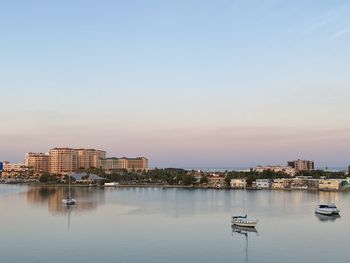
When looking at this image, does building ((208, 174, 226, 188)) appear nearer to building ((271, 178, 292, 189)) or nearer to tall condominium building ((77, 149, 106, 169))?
building ((271, 178, 292, 189))

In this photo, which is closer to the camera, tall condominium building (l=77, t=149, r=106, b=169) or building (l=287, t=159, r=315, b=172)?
tall condominium building (l=77, t=149, r=106, b=169)

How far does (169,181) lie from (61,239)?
1153 inches

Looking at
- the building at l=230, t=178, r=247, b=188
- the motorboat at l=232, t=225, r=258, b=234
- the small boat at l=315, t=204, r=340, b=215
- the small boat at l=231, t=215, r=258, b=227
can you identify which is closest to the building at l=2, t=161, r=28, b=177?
the building at l=230, t=178, r=247, b=188

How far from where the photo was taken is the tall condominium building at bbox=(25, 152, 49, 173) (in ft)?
179

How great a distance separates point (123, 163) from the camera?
2307 inches

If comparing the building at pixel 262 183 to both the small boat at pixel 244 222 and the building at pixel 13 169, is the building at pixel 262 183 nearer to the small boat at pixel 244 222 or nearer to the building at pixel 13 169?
the small boat at pixel 244 222

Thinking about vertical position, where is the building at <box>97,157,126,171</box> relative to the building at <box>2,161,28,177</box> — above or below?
above

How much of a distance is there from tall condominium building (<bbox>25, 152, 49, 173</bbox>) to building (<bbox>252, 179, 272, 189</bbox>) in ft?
90.5

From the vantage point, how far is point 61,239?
1041cm

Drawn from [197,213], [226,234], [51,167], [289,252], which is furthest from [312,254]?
[51,167]

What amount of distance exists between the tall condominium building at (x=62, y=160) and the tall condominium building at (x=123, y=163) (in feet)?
14.7

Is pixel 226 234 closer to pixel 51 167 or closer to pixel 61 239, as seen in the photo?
pixel 61 239

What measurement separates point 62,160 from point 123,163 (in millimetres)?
8062

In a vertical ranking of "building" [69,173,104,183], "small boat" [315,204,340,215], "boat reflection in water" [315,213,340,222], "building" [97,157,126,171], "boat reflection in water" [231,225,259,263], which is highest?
"building" [97,157,126,171]
